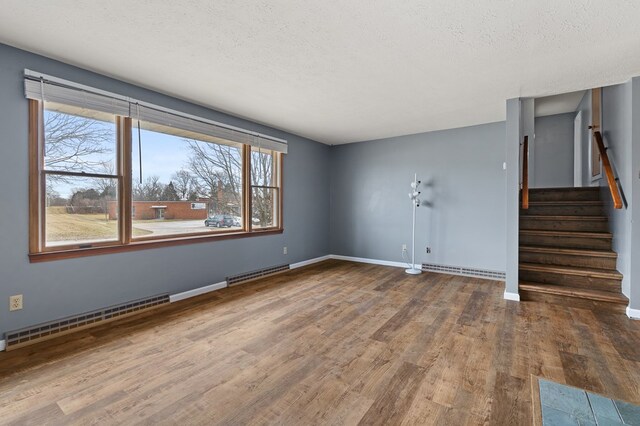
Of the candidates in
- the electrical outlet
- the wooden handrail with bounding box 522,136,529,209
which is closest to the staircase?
the wooden handrail with bounding box 522,136,529,209

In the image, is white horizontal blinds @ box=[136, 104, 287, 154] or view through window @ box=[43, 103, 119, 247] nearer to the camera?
view through window @ box=[43, 103, 119, 247]

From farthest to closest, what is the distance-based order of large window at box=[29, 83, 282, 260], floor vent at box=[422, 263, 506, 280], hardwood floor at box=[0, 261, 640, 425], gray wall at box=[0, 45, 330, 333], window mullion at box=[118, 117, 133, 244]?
floor vent at box=[422, 263, 506, 280] → window mullion at box=[118, 117, 133, 244] → large window at box=[29, 83, 282, 260] → gray wall at box=[0, 45, 330, 333] → hardwood floor at box=[0, 261, 640, 425]

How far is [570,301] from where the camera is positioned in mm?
3396

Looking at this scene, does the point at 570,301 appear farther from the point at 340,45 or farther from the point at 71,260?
the point at 71,260

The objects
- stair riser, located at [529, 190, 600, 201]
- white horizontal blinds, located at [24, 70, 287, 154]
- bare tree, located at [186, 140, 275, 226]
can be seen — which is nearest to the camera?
white horizontal blinds, located at [24, 70, 287, 154]

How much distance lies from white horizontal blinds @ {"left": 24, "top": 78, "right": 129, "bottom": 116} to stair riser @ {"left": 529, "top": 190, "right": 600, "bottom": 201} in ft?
19.2

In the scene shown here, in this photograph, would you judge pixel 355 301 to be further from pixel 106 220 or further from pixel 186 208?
pixel 106 220

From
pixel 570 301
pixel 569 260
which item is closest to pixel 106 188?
pixel 570 301

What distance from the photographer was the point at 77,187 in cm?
277

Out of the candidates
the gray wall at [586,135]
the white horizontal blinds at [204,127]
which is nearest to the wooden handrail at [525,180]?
the gray wall at [586,135]

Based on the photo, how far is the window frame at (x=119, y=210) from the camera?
2488 millimetres

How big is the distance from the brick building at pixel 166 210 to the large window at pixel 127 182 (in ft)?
0.03

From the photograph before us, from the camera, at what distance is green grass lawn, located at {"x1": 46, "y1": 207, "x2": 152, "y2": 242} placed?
264 cm

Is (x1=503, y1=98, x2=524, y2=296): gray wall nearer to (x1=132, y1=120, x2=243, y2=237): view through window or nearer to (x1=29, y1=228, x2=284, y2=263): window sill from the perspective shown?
(x1=29, y1=228, x2=284, y2=263): window sill
